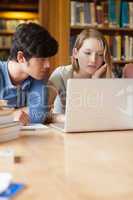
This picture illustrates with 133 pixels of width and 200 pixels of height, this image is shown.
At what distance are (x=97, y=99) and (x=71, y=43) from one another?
76.4 inches

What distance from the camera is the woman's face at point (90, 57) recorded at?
8.18ft

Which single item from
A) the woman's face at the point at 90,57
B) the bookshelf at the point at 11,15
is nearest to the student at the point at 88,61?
the woman's face at the point at 90,57

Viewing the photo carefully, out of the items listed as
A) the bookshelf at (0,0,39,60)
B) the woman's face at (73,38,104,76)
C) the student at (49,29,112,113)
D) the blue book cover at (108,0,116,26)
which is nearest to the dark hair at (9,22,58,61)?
the student at (49,29,112,113)

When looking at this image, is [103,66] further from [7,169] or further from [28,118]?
[7,169]

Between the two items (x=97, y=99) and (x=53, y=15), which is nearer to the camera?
(x=97, y=99)

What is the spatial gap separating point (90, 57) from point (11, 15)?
120 inches

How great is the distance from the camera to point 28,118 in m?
1.76

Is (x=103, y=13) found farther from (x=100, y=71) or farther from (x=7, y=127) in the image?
(x=7, y=127)

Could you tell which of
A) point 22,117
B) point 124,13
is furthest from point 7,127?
point 124,13

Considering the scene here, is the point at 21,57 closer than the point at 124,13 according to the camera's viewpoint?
Yes

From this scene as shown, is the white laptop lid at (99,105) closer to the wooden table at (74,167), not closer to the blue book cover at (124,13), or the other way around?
the wooden table at (74,167)

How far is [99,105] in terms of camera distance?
1604 millimetres

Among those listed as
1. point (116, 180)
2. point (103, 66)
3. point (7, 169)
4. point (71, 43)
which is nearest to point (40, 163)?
point (7, 169)

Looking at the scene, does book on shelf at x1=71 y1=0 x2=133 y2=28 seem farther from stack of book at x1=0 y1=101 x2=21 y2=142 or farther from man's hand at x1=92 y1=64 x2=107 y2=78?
stack of book at x1=0 y1=101 x2=21 y2=142
